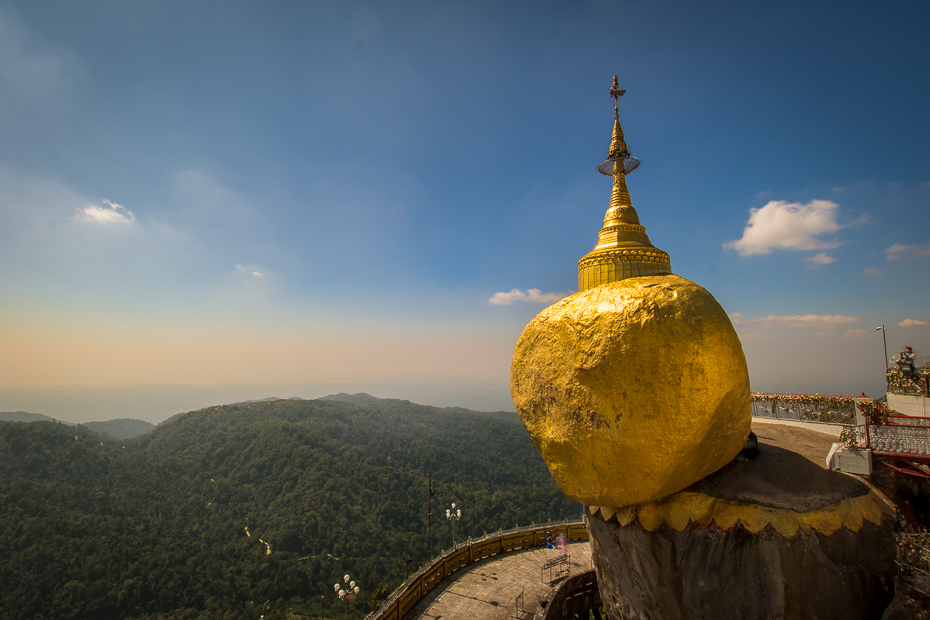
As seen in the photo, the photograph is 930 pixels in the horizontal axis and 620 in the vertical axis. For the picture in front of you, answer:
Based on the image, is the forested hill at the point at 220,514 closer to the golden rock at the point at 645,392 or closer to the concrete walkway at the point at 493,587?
the concrete walkway at the point at 493,587

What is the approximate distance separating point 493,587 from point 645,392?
40.2 feet

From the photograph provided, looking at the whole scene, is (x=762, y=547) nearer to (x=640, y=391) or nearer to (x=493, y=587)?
(x=640, y=391)

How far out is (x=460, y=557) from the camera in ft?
55.8

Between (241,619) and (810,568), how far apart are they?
61170 mm

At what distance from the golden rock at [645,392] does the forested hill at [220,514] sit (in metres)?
56.5

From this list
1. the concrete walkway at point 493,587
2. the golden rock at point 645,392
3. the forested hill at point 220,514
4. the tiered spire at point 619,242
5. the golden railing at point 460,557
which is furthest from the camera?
the forested hill at point 220,514

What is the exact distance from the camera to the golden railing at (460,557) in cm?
1359

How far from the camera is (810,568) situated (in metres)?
6.99

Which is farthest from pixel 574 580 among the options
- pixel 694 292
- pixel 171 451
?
pixel 171 451

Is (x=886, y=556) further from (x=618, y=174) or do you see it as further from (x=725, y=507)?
(x=618, y=174)

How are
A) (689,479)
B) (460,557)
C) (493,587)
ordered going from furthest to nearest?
1. (460,557)
2. (493,587)
3. (689,479)

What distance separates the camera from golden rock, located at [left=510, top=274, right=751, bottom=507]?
281 inches

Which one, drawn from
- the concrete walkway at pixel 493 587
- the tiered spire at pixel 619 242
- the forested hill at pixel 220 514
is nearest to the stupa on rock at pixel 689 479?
the tiered spire at pixel 619 242

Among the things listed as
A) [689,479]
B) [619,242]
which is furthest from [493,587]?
[619,242]
